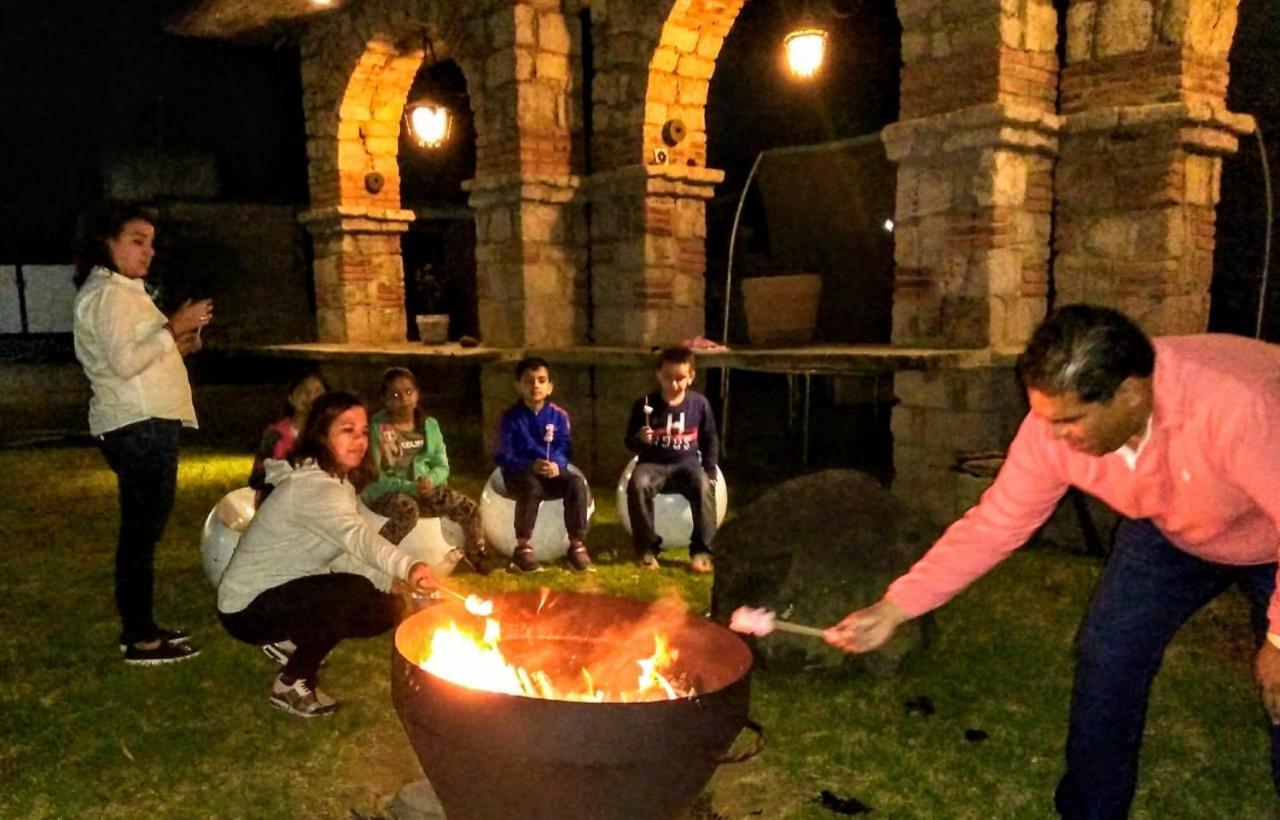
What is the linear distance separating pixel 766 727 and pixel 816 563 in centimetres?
83

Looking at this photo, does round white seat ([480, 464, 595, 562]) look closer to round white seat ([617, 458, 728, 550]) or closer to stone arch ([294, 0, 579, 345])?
round white seat ([617, 458, 728, 550])

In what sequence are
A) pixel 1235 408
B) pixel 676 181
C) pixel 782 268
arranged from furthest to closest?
pixel 782 268 → pixel 676 181 → pixel 1235 408

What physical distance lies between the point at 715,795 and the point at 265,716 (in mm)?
2024

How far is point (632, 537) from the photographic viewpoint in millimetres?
6781

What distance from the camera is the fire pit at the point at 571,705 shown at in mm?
2320

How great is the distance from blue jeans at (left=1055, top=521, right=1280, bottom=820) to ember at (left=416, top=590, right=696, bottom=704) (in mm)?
1147

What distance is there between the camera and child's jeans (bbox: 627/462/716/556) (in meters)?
6.52

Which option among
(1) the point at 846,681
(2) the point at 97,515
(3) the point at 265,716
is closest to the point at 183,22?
(2) the point at 97,515

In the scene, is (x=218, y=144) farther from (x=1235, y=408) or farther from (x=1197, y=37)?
(x=1235, y=408)

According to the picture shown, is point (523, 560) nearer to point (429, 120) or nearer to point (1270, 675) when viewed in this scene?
point (1270, 675)

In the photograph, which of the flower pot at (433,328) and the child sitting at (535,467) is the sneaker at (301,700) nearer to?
the child sitting at (535,467)

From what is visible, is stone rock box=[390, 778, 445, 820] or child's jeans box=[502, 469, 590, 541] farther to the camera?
child's jeans box=[502, 469, 590, 541]

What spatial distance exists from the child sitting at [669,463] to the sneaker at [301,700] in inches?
106

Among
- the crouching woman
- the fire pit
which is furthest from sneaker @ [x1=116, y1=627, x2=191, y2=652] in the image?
the fire pit
